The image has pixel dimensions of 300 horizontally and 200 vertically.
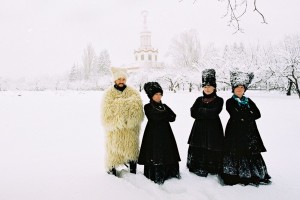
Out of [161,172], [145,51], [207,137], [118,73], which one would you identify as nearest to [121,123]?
[118,73]

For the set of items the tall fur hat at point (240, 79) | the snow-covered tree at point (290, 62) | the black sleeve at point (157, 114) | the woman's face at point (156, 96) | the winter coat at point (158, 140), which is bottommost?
the winter coat at point (158, 140)


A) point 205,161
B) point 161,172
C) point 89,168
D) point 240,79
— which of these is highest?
point 240,79

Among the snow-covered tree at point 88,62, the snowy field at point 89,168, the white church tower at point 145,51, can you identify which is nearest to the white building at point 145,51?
the white church tower at point 145,51

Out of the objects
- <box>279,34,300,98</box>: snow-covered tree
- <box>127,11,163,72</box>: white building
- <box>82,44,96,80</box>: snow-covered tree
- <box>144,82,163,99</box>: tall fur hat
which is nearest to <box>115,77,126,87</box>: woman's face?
<box>144,82,163,99</box>: tall fur hat

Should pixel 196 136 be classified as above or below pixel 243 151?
above

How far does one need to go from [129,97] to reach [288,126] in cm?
596

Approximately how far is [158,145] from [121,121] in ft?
2.18

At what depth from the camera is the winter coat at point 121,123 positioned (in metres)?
4.08

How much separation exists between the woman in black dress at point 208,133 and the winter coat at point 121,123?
90 cm

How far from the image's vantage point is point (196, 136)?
417 cm

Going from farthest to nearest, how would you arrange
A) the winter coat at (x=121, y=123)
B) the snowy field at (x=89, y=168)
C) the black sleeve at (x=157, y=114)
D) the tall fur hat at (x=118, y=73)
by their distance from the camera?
the tall fur hat at (x=118, y=73), the winter coat at (x=121, y=123), the black sleeve at (x=157, y=114), the snowy field at (x=89, y=168)

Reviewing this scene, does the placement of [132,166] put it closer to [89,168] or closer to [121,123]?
[121,123]

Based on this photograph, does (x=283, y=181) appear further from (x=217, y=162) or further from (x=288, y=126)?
(x=288, y=126)

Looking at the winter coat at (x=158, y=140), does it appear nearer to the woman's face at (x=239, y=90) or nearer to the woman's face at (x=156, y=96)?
the woman's face at (x=156, y=96)
